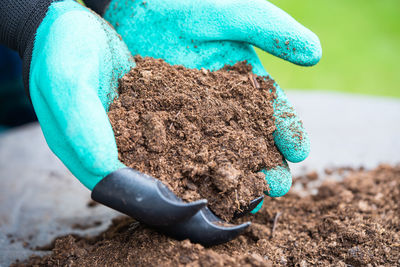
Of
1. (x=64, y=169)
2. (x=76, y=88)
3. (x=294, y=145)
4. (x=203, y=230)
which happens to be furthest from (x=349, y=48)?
(x=76, y=88)

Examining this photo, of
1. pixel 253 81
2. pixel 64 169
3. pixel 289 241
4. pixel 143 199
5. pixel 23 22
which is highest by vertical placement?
pixel 253 81

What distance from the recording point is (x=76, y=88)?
1087mm

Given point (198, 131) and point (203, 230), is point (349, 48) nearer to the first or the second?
point (198, 131)

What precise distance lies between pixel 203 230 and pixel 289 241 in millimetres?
504

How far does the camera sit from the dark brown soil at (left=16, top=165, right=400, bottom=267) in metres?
1.12

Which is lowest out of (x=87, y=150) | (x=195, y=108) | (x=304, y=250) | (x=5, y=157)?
(x=5, y=157)

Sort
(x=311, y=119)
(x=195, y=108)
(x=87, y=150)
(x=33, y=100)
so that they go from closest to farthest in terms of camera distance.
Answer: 1. (x=87, y=150)
2. (x=33, y=100)
3. (x=195, y=108)
4. (x=311, y=119)

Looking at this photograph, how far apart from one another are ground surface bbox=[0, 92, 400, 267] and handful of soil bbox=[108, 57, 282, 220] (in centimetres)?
84

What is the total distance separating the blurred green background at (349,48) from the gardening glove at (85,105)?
3.36 meters

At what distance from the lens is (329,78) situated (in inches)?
171

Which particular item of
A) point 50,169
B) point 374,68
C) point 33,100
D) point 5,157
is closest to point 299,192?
point 33,100

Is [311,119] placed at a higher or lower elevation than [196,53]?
lower

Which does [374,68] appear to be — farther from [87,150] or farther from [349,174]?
[87,150]

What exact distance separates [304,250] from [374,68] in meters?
3.86
